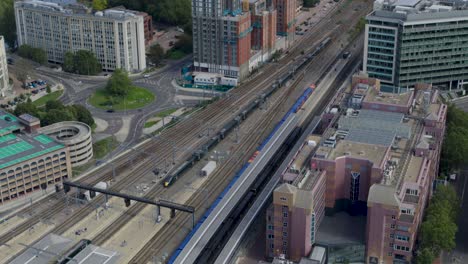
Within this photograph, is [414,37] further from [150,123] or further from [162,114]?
[150,123]

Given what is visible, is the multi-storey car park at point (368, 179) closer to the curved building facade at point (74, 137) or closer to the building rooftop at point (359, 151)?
the building rooftop at point (359, 151)

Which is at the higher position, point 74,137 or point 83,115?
point 74,137

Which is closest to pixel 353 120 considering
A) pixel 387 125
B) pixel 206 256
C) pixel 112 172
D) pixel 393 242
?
pixel 387 125

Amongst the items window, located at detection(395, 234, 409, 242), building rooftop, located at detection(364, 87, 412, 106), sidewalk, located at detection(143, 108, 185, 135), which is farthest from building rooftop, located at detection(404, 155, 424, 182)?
sidewalk, located at detection(143, 108, 185, 135)

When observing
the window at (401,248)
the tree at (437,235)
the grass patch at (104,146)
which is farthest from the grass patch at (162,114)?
the tree at (437,235)

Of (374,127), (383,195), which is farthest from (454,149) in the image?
(383,195)

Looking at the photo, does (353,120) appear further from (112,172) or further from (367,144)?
(112,172)
